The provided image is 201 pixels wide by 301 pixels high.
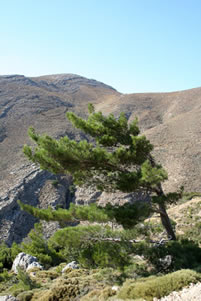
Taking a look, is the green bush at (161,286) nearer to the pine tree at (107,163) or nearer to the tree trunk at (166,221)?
the pine tree at (107,163)

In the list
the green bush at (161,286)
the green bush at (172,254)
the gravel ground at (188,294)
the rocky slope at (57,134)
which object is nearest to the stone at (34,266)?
the green bush at (172,254)

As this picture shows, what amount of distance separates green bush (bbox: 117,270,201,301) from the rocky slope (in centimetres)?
2372

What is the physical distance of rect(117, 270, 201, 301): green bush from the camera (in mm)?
5672

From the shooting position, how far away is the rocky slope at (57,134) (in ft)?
104

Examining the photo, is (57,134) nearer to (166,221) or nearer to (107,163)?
(107,163)

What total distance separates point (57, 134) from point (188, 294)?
4555 centimetres

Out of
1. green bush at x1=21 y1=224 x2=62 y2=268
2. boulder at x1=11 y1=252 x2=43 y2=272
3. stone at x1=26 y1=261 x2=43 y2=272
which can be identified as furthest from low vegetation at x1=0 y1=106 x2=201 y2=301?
green bush at x1=21 y1=224 x2=62 y2=268

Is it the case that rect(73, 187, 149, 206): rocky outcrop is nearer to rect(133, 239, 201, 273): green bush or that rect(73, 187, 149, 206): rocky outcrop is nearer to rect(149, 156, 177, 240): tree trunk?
rect(149, 156, 177, 240): tree trunk

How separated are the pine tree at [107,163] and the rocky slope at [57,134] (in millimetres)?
21316

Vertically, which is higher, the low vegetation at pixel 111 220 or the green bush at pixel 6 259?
the low vegetation at pixel 111 220

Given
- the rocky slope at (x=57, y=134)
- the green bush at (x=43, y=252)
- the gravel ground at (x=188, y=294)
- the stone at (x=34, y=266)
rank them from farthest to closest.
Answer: the rocky slope at (x=57, y=134) → the green bush at (x=43, y=252) → the stone at (x=34, y=266) → the gravel ground at (x=188, y=294)

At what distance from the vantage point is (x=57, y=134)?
4925 centimetres

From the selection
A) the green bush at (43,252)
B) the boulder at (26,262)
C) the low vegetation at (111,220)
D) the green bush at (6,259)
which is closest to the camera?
the low vegetation at (111,220)

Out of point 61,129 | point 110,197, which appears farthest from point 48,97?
point 110,197
